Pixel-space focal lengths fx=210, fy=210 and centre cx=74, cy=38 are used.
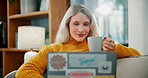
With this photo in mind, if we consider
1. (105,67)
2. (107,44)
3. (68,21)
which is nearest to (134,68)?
(107,44)

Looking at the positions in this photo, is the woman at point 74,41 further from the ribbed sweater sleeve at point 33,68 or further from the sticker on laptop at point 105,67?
the sticker on laptop at point 105,67

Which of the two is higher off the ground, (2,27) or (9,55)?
(2,27)

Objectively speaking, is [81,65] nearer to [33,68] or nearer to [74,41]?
[33,68]

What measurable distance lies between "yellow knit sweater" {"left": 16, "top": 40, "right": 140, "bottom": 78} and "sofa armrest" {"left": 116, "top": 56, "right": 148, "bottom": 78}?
120 mm

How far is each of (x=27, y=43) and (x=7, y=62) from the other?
80cm

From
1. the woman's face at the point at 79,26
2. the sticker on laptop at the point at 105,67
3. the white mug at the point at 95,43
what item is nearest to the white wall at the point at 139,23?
the woman's face at the point at 79,26

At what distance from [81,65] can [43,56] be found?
55cm

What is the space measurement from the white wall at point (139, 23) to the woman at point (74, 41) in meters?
0.41

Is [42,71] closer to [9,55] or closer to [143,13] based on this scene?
[143,13]

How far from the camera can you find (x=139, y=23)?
1.74 metres

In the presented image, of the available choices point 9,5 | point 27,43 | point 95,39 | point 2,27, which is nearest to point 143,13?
point 95,39

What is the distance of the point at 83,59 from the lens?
796 millimetres

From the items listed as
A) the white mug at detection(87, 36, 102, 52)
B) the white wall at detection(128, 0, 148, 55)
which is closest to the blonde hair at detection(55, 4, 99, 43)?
the white mug at detection(87, 36, 102, 52)

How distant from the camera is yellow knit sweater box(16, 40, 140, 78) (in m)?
1.17
